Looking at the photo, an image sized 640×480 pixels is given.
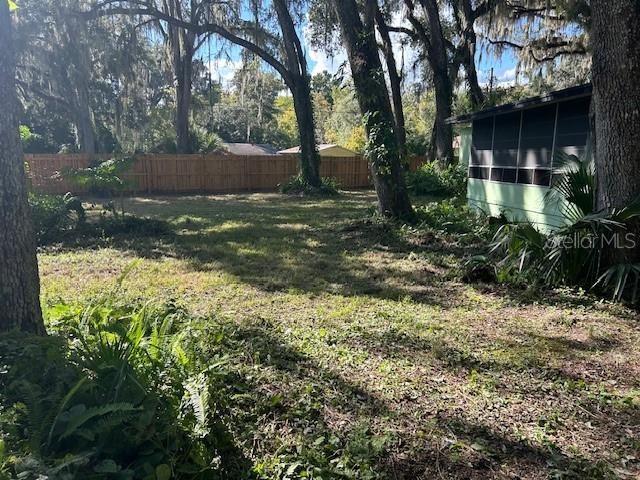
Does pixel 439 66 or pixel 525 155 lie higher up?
pixel 439 66

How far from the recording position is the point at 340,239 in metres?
8.01

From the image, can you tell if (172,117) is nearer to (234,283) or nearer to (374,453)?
(234,283)

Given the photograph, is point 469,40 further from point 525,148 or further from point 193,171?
point 193,171

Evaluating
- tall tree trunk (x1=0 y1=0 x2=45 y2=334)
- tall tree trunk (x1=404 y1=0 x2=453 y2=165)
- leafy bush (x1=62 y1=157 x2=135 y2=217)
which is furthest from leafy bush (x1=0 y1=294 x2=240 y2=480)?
tall tree trunk (x1=404 y1=0 x2=453 y2=165)

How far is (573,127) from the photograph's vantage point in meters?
7.27

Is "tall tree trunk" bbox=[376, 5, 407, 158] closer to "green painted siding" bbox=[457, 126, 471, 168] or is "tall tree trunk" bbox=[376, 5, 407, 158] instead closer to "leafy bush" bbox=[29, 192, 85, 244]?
"green painted siding" bbox=[457, 126, 471, 168]

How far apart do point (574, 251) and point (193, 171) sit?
48.8 ft

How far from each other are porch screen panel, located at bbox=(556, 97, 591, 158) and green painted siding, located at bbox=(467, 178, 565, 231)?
82 cm

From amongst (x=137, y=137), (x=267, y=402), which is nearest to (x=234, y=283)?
(x=267, y=402)

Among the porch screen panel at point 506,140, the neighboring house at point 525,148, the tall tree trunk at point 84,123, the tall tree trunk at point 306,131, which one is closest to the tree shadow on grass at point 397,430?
the neighboring house at point 525,148

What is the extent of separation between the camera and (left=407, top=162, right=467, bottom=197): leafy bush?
563 inches

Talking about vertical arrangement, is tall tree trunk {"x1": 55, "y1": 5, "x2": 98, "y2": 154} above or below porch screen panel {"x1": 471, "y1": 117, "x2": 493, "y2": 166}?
above

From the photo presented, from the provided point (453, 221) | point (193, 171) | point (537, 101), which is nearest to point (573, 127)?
point (537, 101)

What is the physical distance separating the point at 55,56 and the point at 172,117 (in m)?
8.21
